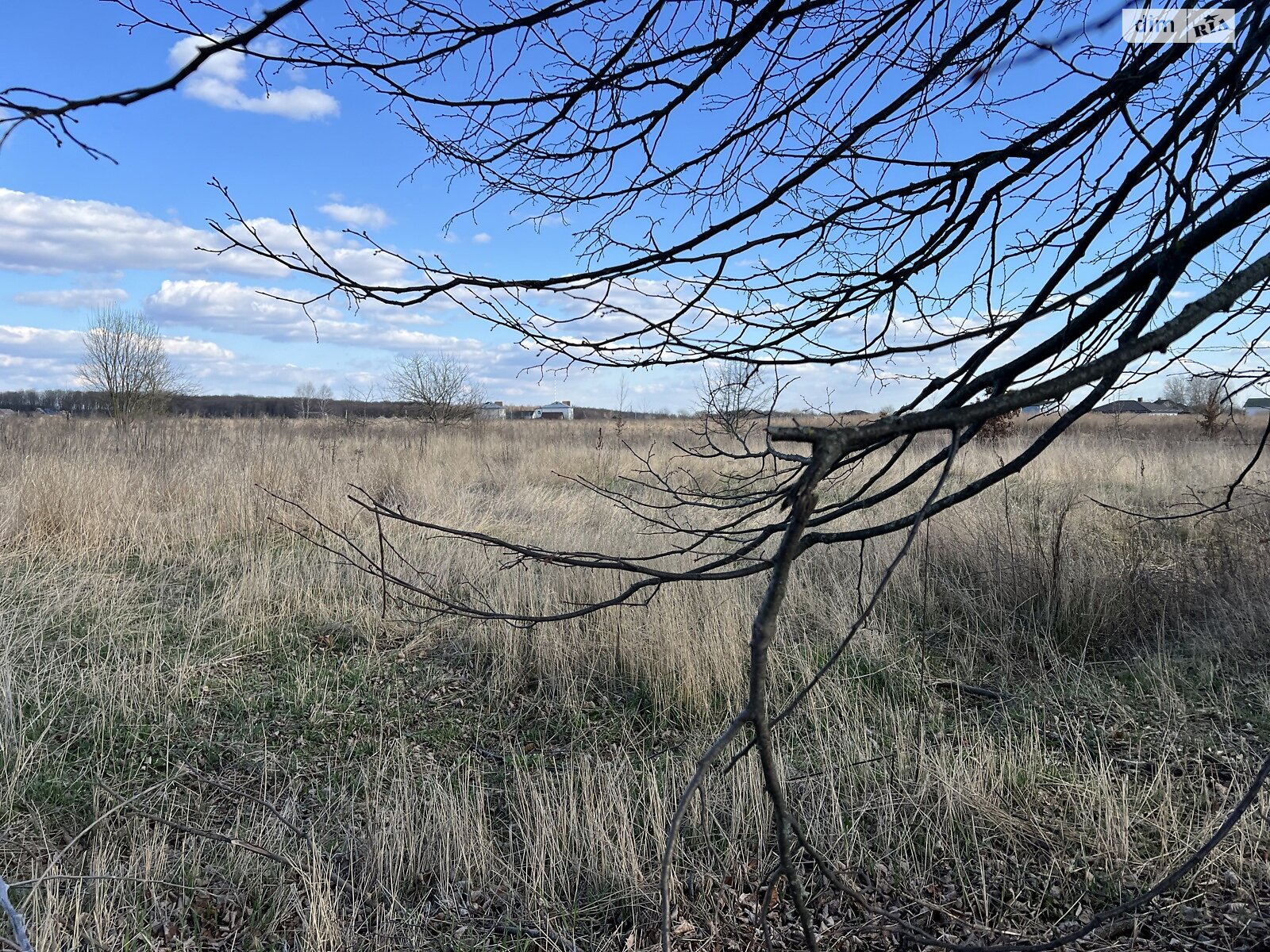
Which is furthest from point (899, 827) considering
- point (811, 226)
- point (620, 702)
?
point (811, 226)

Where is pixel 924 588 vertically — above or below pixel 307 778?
above

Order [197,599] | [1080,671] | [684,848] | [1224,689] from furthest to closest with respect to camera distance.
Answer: [197,599], [1080,671], [1224,689], [684,848]

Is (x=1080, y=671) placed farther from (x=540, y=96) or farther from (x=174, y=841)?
(x=174, y=841)

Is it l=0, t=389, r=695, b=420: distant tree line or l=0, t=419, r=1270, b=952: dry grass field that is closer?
l=0, t=419, r=1270, b=952: dry grass field

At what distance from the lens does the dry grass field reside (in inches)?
93.0

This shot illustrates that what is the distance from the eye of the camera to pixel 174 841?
2.78 m

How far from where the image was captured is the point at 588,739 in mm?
3617

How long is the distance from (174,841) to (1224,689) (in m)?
4.79

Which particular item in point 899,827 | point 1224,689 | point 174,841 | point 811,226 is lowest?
point 174,841

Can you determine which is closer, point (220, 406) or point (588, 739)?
point (588, 739)

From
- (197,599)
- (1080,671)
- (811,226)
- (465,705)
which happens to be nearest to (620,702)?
(465,705)

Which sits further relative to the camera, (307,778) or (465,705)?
(465,705)

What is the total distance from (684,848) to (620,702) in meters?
1.39

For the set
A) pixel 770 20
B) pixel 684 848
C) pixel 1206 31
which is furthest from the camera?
pixel 684 848
